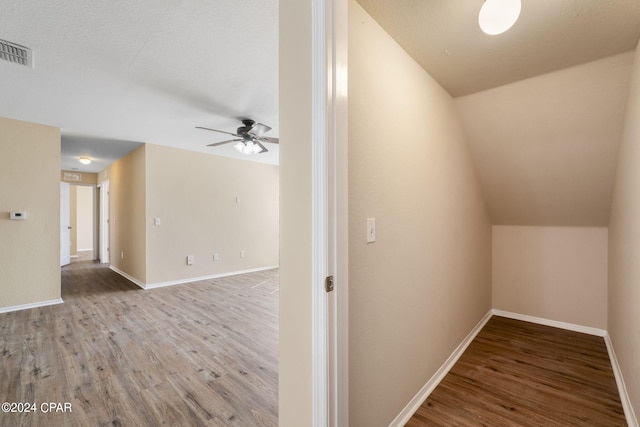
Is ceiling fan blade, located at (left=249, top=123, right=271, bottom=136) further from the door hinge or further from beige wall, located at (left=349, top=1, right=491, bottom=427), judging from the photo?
the door hinge

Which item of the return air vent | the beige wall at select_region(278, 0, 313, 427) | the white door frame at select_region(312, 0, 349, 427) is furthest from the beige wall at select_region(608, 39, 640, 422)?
the return air vent

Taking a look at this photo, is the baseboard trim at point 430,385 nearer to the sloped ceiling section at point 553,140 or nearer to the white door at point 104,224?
the sloped ceiling section at point 553,140

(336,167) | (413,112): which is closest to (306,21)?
Result: (336,167)

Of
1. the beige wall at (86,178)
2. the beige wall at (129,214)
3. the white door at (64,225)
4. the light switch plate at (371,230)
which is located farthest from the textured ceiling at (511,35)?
the beige wall at (86,178)

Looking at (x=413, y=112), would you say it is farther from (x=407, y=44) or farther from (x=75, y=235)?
(x=75, y=235)

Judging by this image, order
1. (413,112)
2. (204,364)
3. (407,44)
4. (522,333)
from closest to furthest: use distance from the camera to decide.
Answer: (407,44) < (413,112) < (204,364) < (522,333)

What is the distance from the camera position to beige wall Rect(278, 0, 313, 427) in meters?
1.05

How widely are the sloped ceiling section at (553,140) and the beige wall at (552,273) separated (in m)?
0.20

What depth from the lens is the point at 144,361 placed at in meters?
2.24

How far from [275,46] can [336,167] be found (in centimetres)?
141

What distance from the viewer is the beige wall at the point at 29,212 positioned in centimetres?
333

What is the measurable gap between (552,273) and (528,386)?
163 cm

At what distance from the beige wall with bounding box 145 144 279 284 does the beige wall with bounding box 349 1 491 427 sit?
4.30 meters

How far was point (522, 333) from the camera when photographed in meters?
2.78
